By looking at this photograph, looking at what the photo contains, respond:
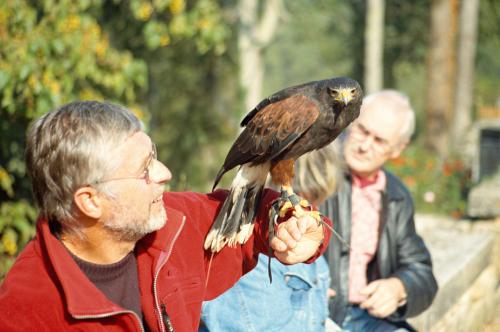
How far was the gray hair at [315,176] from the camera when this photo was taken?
3051 mm

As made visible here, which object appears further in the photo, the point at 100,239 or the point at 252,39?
the point at 252,39

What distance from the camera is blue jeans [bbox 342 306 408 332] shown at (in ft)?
11.3

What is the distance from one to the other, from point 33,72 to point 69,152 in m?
2.20

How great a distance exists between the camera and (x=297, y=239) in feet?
7.25

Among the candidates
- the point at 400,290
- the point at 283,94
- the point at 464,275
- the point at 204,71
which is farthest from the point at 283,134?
the point at 204,71

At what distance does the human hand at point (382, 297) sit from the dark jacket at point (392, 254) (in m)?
0.09

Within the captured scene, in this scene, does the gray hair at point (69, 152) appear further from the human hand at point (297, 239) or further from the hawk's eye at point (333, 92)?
the hawk's eye at point (333, 92)

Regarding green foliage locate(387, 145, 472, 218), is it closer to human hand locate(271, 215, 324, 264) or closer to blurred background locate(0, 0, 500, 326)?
blurred background locate(0, 0, 500, 326)

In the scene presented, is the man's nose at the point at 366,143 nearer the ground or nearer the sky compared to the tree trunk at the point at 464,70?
nearer the sky

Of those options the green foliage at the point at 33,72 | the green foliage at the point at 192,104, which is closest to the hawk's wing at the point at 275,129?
the green foliage at the point at 33,72

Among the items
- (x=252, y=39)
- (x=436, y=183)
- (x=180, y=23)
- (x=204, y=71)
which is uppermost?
(x=180, y=23)

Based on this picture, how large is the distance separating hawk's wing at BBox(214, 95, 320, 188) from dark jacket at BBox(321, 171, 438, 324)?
2.86ft

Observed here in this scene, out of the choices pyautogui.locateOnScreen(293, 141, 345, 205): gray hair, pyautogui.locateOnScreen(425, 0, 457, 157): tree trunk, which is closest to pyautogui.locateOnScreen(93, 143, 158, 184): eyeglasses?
pyautogui.locateOnScreen(293, 141, 345, 205): gray hair

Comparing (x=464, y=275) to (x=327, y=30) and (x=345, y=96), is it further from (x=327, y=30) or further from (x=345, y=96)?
(x=327, y=30)
